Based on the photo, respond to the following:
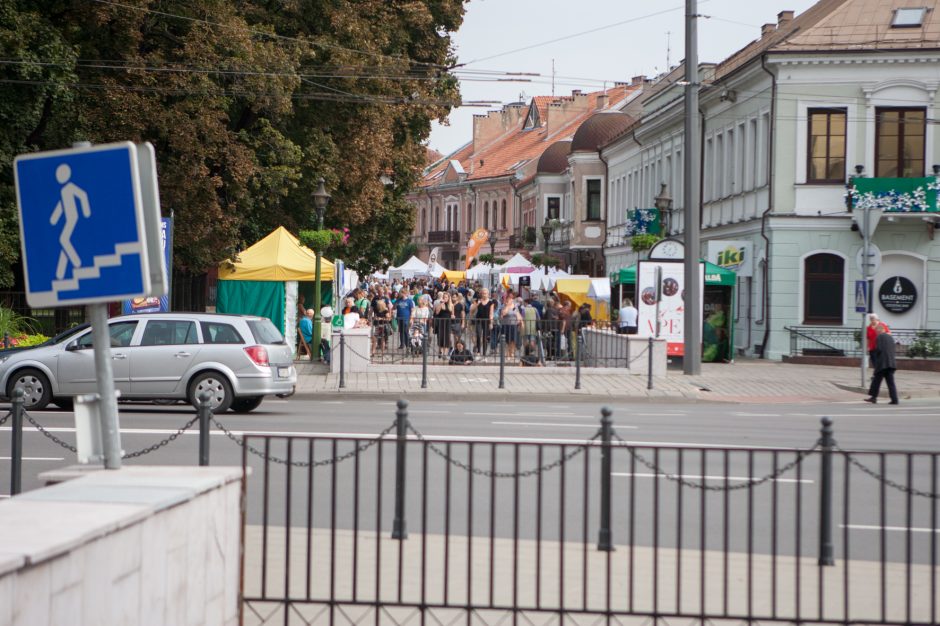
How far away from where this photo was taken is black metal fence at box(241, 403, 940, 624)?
7.16 meters

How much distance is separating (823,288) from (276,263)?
50.3ft

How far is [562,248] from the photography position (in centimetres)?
7712

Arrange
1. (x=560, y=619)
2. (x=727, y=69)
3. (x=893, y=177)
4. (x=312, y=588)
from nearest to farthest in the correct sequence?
(x=560, y=619), (x=312, y=588), (x=893, y=177), (x=727, y=69)

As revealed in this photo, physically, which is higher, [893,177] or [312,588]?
[893,177]

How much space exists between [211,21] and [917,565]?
82.4ft

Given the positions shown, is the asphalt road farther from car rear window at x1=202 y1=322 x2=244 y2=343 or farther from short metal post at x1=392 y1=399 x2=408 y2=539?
car rear window at x1=202 y1=322 x2=244 y2=343

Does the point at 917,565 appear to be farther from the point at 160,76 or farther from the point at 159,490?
the point at 160,76

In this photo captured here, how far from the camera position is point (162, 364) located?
20.6m

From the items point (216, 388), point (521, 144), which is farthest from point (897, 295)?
point (521, 144)

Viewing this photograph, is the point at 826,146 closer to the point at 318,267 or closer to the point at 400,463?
the point at 318,267

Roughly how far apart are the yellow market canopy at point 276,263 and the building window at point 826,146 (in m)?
14.0

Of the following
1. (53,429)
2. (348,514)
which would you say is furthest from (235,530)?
(53,429)

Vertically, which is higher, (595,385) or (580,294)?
(580,294)

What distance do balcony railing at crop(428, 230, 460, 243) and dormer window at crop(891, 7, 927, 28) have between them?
77788 millimetres
